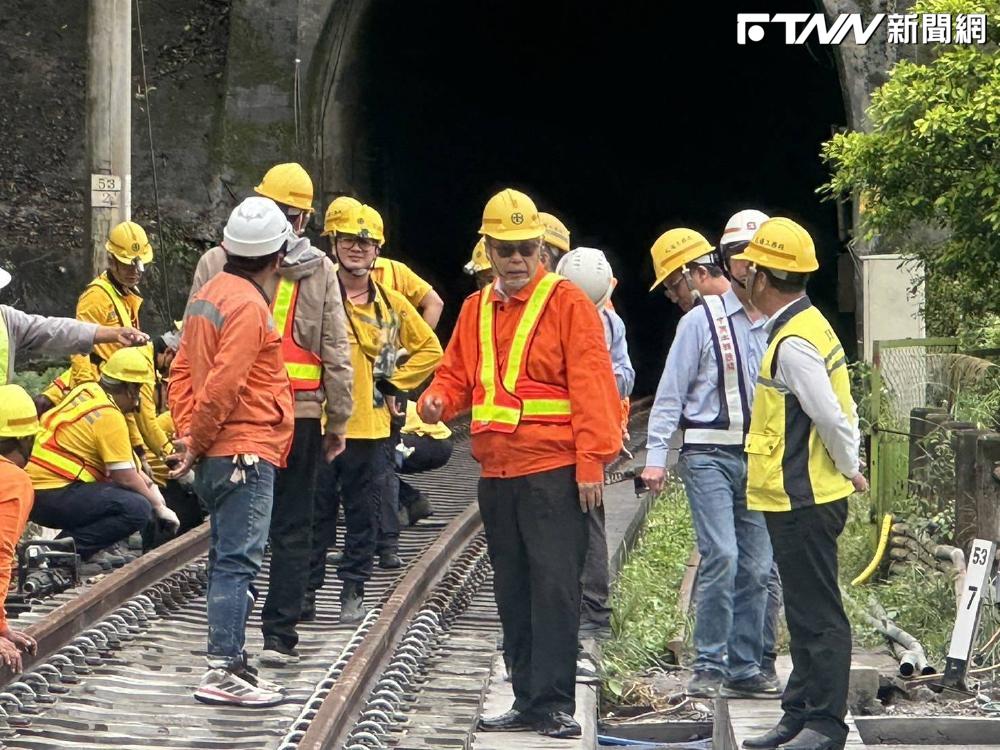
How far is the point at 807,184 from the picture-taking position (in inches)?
1133

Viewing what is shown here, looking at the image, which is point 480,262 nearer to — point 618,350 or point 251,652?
point 618,350

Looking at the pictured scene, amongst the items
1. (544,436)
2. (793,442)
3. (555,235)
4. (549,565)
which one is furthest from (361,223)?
(793,442)

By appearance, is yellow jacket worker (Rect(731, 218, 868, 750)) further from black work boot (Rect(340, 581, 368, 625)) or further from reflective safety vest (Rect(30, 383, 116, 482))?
reflective safety vest (Rect(30, 383, 116, 482))

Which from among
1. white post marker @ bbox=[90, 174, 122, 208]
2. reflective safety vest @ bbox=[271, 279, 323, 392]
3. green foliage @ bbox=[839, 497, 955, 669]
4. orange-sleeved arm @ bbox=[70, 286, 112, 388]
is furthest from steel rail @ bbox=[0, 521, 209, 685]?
white post marker @ bbox=[90, 174, 122, 208]

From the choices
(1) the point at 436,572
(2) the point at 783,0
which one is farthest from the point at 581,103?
(1) the point at 436,572

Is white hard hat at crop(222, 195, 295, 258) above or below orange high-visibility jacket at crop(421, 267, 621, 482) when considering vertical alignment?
above

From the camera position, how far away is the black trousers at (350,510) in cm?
825

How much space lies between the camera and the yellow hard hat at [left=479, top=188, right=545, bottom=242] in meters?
6.11

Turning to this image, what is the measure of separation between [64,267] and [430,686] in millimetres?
13876

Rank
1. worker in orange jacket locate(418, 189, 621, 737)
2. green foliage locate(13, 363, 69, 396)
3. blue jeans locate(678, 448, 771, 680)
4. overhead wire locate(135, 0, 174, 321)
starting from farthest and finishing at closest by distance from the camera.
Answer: overhead wire locate(135, 0, 174, 321)
green foliage locate(13, 363, 69, 396)
blue jeans locate(678, 448, 771, 680)
worker in orange jacket locate(418, 189, 621, 737)

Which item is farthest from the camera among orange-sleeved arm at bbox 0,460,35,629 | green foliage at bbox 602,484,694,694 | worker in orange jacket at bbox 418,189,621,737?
green foliage at bbox 602,484,694,694

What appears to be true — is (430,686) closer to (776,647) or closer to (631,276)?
(776,647)

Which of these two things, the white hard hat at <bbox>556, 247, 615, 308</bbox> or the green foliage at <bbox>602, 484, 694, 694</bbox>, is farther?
the green foliage at <bbox>602, 484, 694, 694</bbox>

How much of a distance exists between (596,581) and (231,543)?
6.04 feet
